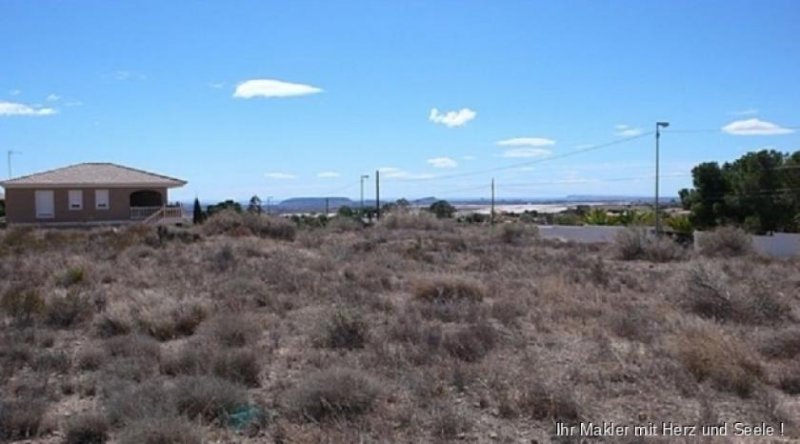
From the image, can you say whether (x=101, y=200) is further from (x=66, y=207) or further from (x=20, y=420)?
(x=20, y=420)

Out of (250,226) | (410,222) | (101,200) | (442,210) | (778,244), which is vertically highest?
(101,200)

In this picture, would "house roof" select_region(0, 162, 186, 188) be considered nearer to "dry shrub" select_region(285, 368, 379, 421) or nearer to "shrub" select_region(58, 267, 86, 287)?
"shrub" select_region(58, 267, 86, 287)

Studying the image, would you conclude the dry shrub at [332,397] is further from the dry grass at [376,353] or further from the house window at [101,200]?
the house window at [101,200]

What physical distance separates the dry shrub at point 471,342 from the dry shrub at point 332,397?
245 cm

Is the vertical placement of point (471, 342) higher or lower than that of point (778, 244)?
higher

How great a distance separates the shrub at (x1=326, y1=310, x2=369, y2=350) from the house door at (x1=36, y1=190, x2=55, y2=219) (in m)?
44.0

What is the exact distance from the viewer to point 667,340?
35.9ft

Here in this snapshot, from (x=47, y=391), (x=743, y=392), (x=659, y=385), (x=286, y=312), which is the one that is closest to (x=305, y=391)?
(x=47, y=391)

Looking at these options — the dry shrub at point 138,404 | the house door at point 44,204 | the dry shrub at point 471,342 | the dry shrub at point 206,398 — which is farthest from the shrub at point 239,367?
the house door at point 44,204

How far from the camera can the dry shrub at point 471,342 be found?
10391 millimetres

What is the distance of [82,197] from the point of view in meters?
50.9

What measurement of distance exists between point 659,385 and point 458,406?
2.52 m

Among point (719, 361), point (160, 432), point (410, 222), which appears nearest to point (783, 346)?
point (719, 361)

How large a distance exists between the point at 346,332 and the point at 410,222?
43236 millimetres
